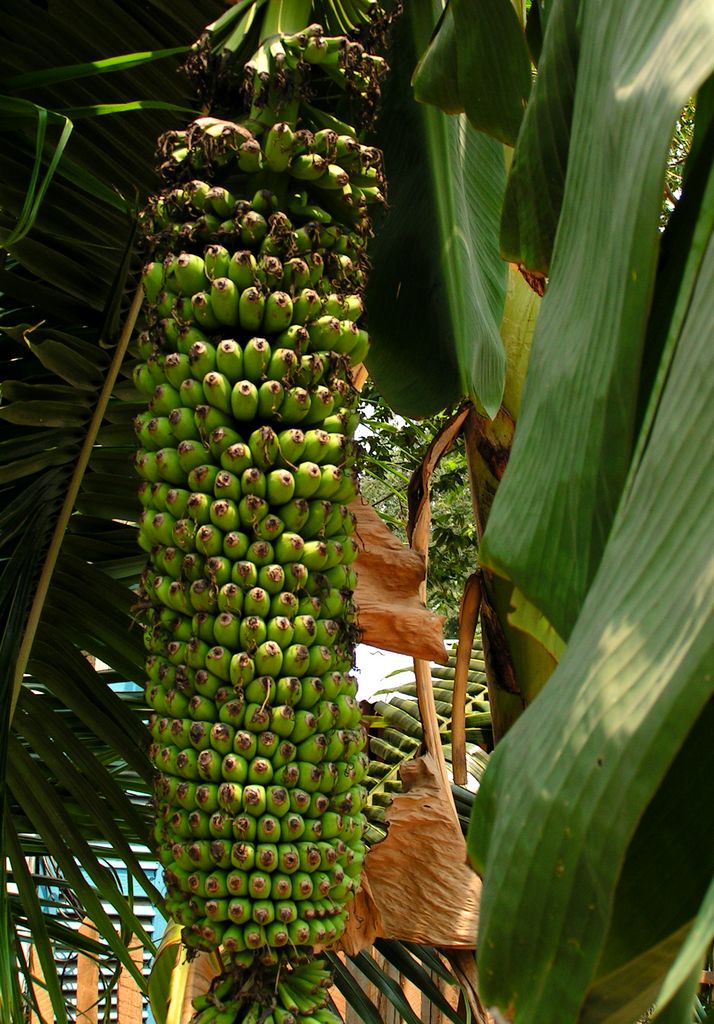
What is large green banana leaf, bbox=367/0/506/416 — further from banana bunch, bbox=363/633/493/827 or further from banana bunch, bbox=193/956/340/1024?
banana bunch, bbox=193/956/340/1024

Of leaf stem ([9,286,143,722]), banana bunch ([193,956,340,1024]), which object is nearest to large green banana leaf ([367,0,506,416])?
leaf stem ([9,286,143,722])

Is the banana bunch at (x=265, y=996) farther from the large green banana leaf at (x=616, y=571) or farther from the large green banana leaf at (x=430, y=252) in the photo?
the large green banana leaf at (x=430, y=252)

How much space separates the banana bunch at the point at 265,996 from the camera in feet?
3.98

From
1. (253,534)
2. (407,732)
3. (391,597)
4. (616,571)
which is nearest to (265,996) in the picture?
(253,534)

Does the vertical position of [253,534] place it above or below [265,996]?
above

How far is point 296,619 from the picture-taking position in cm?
121

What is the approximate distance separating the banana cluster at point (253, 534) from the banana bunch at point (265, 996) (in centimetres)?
2

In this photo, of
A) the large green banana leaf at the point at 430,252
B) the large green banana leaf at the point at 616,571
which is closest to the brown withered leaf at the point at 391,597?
the large green banana leaf at the point at 430,252

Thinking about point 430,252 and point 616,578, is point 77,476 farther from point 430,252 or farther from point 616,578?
point 616,578

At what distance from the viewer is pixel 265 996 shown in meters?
1.23

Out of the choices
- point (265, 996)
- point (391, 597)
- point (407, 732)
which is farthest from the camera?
point (407, 732)

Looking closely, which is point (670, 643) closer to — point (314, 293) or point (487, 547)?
point (487, 547)

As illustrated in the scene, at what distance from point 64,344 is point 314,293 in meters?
0.59

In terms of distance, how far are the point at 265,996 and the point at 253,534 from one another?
53 cm
